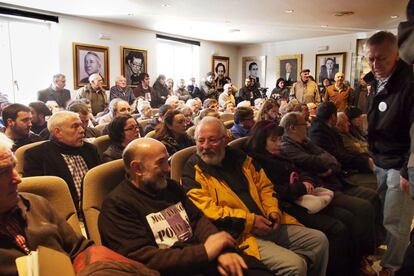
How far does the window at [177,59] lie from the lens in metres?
9.82

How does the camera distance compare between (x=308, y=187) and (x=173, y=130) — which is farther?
(x=173, y=130)

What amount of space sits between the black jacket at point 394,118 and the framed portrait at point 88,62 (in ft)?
21.7

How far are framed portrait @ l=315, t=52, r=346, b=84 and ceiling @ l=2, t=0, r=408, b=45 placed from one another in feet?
2.46

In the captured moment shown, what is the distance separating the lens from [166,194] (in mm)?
1659

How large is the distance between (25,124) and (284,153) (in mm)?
2254

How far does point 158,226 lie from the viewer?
151 centimetres

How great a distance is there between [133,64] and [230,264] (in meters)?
7.76

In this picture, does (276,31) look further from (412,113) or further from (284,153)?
(412,113)

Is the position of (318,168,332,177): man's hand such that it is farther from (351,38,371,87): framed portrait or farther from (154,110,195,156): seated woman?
(351,38,371,87): framed portrait

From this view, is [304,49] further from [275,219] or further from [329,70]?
[275,219]

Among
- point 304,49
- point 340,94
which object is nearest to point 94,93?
point 340,94

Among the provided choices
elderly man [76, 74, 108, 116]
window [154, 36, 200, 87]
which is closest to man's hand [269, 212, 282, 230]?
elderly man [76, 74, 108, 116]

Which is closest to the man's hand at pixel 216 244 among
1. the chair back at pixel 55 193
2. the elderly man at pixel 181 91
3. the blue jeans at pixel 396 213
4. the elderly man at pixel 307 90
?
the chair back at pixel 55 193

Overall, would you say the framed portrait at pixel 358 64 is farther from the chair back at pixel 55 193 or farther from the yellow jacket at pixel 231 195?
the chair back at pixel 55 193
